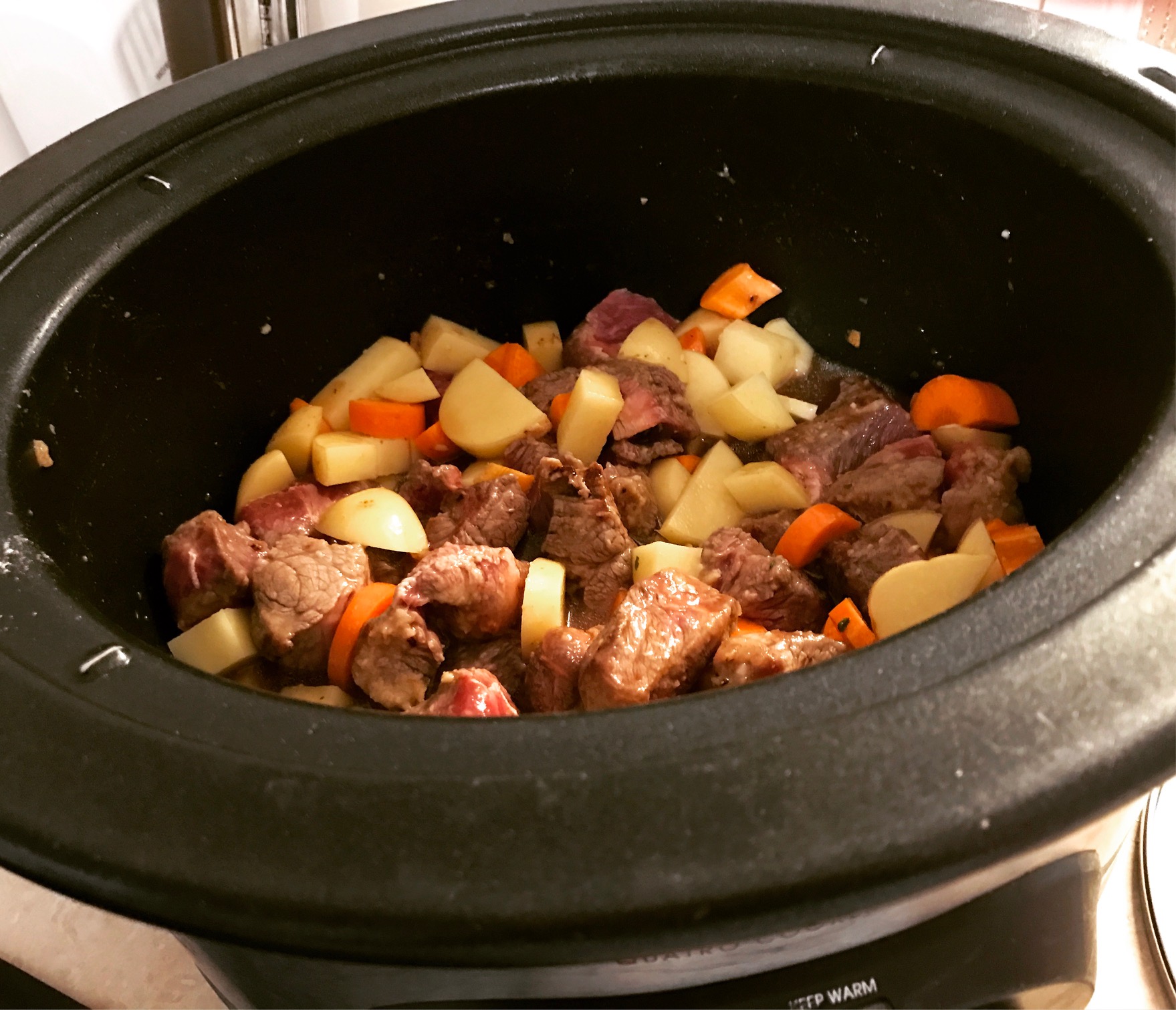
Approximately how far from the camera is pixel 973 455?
1101 mm

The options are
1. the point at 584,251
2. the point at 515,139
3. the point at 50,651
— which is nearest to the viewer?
the point at 50,651

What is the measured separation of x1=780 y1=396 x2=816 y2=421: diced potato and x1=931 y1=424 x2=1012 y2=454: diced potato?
7.1 inches

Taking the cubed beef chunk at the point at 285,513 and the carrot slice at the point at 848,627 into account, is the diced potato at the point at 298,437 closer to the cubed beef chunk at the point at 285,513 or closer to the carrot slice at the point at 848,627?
the cubed beef chunk at the point at 285,513

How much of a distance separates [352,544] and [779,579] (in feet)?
1.61

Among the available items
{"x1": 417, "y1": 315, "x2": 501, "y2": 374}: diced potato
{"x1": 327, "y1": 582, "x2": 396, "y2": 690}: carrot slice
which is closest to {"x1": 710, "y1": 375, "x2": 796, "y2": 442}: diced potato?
{"x1": 417, "y1": 315, "x2": 501, "y2": 374}: diced potato

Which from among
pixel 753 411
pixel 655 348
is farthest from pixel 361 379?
pixel 753 411

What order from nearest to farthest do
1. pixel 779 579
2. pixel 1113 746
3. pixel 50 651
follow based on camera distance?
pixel 1113 746 → pixel 50 651 → pixel 779 579

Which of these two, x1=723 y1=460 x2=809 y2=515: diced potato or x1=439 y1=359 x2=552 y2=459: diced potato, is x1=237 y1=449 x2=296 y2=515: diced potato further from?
x1=723 y1=460 x2=809 y2=515: diced potato

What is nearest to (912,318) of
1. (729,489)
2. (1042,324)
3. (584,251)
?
(1042,324)

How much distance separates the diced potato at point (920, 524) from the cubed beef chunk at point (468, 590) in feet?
1.44

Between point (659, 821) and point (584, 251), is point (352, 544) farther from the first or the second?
point (659, 821)

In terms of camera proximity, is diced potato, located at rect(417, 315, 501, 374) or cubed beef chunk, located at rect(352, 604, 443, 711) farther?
diced potato, located at rect(417, 315, 501, 374)

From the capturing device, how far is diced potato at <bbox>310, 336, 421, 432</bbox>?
127cm

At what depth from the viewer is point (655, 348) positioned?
1.31 m
